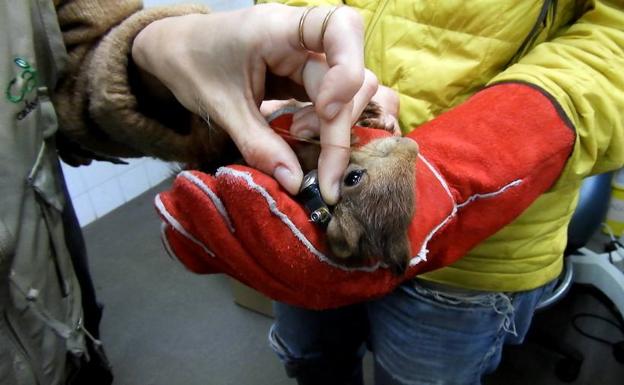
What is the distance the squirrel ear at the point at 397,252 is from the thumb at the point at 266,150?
4.2 inches

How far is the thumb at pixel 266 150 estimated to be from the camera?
48 centimetres

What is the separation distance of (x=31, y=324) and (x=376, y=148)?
0.52 meters

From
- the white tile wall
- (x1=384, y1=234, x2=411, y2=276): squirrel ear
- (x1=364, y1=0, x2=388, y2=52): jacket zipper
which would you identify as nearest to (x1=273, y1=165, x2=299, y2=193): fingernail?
(x1=384, y1=234, x2=411, y2=276): squirrel ear

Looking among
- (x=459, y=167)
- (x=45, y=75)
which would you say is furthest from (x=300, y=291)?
(x=45, y=75)

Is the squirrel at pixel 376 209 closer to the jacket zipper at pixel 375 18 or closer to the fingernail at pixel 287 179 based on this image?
the fingernail at pixel 287 179

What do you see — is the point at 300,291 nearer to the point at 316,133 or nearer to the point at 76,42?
the point at 316,133

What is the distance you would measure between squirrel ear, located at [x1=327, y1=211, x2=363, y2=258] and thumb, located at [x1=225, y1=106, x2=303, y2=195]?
53mm

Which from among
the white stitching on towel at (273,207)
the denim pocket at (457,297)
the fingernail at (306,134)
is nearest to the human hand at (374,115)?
the fingernail at (306,134)

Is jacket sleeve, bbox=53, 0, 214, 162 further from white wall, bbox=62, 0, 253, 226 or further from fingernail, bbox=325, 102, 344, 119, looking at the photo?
white wall, bbox=62, 0, 253, 226

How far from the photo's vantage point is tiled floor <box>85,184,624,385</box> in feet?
5.09

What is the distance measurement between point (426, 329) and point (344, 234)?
37 centimetres

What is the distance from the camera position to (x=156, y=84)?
2.15 ft

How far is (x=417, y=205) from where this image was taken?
510mm

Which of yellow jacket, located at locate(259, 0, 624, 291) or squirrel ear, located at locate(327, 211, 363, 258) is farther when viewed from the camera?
yellow jacket, located at locate(259, 0, 624, 291)
